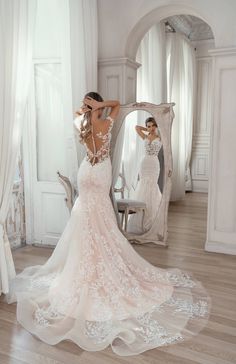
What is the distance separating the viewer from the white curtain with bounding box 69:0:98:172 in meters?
3.68

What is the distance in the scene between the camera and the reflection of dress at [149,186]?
416cm

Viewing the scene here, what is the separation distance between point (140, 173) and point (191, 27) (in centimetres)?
466

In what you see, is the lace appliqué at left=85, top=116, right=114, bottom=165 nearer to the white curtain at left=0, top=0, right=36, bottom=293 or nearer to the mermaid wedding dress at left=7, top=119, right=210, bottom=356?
the mermaid wedding dress at left=7, top=119, right=210, bottom=356

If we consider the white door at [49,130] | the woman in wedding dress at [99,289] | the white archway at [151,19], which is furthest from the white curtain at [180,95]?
the woman in wedding dress at [99,289]

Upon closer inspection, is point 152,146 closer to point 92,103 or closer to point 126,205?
point 126,205

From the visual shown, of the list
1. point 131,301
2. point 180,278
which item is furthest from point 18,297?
point 180,278

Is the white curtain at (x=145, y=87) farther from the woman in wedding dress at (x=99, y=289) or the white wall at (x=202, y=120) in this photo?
the white wall at (x=202, y=120)

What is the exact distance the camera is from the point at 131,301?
8.52 ft

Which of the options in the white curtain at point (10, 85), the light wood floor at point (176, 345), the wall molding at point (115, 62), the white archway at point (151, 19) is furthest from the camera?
the wall molding at point (115, 62)

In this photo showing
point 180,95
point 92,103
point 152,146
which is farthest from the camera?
point 180,95

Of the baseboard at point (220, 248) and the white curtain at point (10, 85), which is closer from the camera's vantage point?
the white curtain at point (10, 85)

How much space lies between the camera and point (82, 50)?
377 cm

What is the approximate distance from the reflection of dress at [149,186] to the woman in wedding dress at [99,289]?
1031mm

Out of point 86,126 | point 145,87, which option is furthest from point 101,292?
point 145,87
